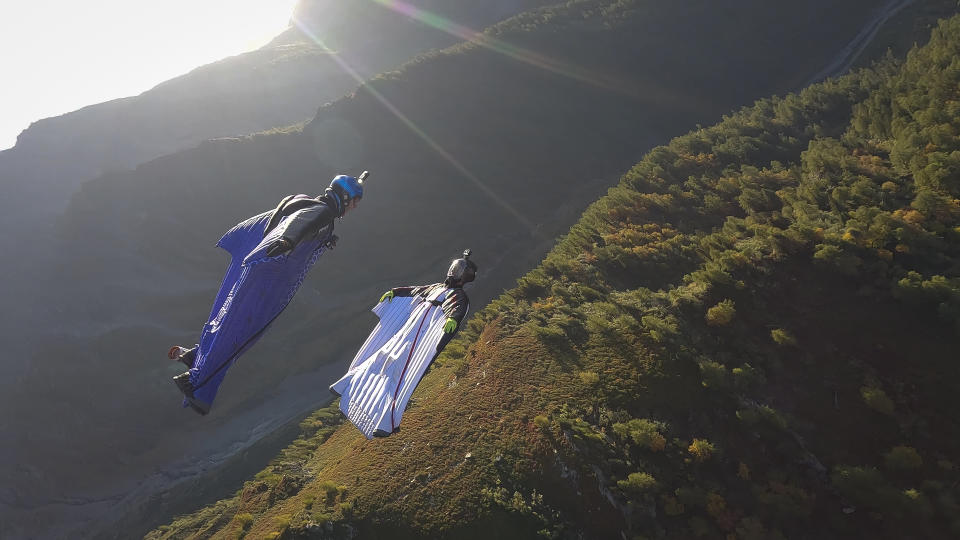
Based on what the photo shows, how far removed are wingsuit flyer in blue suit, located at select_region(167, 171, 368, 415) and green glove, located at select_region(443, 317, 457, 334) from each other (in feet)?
12.6

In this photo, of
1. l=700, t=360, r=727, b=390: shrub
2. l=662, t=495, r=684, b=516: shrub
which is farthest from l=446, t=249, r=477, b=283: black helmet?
l=700, t=360, r=727, b=390: shrub

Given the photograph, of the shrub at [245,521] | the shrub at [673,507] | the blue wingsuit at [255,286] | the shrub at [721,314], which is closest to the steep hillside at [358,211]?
the shrub at [245,521]

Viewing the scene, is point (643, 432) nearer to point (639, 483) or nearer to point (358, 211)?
point (639, 483)

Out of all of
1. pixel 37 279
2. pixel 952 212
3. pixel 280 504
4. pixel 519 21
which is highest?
pixel 519 21

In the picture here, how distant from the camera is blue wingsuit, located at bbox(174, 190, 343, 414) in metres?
7.83

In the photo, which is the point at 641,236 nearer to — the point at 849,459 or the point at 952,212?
the point at 952,212

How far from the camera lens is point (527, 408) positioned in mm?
15469

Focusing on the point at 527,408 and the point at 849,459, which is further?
the point at 527,408

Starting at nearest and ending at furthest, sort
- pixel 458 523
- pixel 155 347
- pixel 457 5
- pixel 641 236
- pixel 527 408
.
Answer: pixel 458 523, pixel 527 408, pixel 641 236, pixel 155 347, pixel 457 5

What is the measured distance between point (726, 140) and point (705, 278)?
2759cm

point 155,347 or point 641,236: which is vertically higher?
point 641,236

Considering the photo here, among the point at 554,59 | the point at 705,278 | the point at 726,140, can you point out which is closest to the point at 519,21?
the point at 554,59

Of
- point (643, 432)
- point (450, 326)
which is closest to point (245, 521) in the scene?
point (450, 326)

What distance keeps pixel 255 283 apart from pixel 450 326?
4464 millimetres
